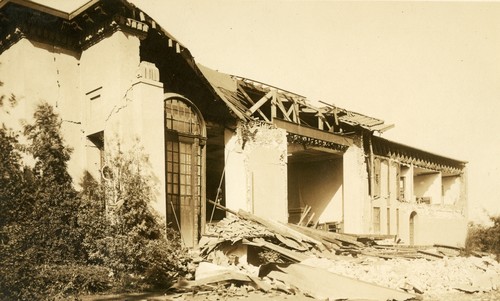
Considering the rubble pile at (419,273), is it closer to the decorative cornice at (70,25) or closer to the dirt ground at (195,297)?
the dirt ground at (195,297)

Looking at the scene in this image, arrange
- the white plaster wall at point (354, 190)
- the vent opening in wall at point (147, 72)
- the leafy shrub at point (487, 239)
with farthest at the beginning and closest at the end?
the leafy shrub at point (487, 239), the white plaster wall at point (354, 190), the vent opening in wall at point (147, 72)

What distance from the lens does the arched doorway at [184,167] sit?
500 inches

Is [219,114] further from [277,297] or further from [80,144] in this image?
[277,297]

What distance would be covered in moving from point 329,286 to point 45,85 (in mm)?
9338

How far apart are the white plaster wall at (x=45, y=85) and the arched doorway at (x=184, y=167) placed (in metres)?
2.60

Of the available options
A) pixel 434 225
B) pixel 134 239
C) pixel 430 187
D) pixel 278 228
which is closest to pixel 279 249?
pixel 278 228

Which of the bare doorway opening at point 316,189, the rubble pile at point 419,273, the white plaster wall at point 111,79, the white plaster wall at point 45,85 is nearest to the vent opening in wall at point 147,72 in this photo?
the white plaster wall at point 111,79

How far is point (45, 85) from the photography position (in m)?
11.8

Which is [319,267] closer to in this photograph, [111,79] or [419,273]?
[419,273]

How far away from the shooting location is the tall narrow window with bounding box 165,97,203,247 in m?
12.7

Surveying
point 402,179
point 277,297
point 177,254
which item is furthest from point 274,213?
point 402,179

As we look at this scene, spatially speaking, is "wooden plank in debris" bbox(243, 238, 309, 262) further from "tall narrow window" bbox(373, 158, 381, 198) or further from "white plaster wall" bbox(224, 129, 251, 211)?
"tall narrow window" bbox(373, 158, 381, 198)

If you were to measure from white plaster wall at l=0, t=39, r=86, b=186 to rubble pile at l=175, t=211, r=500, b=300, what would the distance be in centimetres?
484

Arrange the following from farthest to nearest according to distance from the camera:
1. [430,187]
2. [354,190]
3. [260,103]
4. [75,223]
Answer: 1. [430,187]
2. [354,190]
3. [260,103]
4. [75,223]
